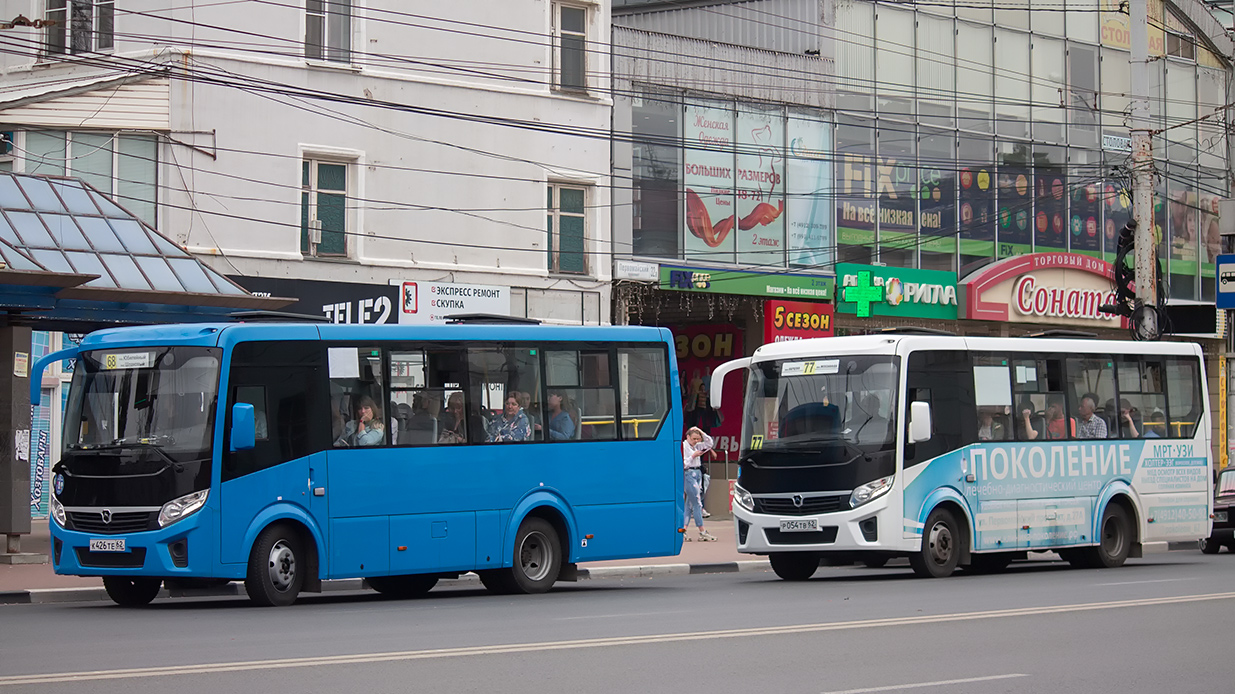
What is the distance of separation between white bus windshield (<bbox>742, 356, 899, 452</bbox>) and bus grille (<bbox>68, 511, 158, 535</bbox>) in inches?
291

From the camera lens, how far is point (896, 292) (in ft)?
118

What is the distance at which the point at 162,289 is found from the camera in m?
20.5

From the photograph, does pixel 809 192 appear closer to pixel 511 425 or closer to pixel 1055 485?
pixel 1055 485

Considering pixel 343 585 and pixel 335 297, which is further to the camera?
pixel 335 297

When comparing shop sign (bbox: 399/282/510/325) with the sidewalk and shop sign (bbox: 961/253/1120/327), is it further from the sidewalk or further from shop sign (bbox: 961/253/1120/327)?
shop sign (bbox: 961/253/1120/327)

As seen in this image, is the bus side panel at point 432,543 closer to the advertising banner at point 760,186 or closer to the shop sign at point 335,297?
the shop sign at point 335,297

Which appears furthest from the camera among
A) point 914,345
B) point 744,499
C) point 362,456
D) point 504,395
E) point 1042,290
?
point 1042,290

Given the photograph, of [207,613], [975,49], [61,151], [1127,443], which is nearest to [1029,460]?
[1127,443]

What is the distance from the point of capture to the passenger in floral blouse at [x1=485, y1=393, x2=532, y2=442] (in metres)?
17.2

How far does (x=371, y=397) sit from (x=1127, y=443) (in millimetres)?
10558

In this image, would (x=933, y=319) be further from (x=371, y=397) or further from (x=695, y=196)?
(x=371, y=397)

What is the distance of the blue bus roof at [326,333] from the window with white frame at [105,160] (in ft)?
37.4

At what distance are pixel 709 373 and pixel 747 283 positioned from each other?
2.84 metres

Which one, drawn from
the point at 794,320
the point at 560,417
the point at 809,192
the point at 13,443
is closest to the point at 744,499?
the point at 560,417
